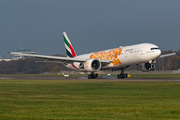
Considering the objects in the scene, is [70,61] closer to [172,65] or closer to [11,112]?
[11,112]

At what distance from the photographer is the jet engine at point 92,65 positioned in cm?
5379

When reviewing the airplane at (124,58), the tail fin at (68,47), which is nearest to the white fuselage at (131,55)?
the airplane at (124,58)

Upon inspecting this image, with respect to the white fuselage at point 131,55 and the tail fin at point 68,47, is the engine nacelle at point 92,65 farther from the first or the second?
the tail fin at point 68,47

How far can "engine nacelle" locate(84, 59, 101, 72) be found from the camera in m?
53.8

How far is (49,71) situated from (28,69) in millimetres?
25373

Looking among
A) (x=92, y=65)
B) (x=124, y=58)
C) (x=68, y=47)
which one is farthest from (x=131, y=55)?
(x=68, y=47)

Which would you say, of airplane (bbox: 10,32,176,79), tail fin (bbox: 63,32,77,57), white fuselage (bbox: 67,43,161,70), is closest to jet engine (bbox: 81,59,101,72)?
airplane (bbox: 10,32,176,79)

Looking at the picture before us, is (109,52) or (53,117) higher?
(109,52)

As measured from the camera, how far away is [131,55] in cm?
4959

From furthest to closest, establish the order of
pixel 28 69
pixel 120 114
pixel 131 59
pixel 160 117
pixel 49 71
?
1. pixel 28 69
2. pixel 49 71
3. pixel 131 59
4. pixel 120 114
5. pixel 160 117

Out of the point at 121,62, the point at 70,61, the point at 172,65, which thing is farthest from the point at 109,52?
the point at 172,65

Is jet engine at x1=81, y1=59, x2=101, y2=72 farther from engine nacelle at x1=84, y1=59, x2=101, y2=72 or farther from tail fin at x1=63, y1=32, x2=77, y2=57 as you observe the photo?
tail fin at x1=63, y1=32, x2=77, y2=57

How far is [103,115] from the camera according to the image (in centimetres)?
1251

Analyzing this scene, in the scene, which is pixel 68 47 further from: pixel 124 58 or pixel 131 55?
pixel 131 55
